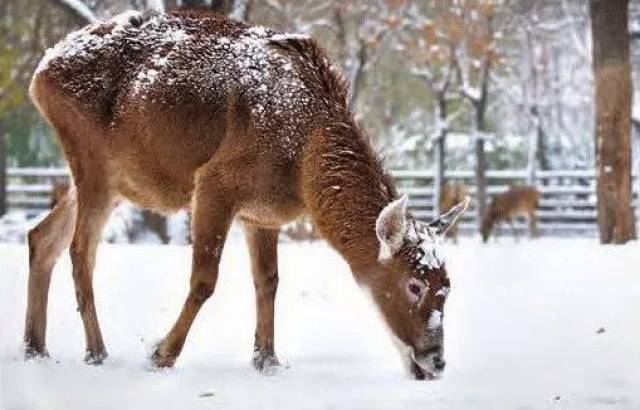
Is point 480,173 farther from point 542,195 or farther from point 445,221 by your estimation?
point 445,221

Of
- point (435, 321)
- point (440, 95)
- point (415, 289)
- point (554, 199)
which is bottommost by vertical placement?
point (554, 199)

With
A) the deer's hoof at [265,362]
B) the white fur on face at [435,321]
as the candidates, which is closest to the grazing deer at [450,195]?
the deer's hoof at [265,362]

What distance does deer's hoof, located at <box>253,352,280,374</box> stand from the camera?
18.4ft

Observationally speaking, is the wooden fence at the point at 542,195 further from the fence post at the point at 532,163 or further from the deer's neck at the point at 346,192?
the deer's neck at the point at 346,192

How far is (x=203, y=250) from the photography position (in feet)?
18.5

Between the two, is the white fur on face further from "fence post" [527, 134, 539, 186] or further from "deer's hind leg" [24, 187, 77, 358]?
"fence post" [527, 134, 539, 186]

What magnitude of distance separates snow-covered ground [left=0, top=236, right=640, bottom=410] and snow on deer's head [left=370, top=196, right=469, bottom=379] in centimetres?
16

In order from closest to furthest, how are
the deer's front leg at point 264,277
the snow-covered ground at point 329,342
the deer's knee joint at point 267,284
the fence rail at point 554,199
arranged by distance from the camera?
the snow-covered ground at point 329,342 < the deer's front leg at point 264,277 < the deer's knee joint at point 267,284 < the fence rail at point 554,199

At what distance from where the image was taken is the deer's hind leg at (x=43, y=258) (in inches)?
234

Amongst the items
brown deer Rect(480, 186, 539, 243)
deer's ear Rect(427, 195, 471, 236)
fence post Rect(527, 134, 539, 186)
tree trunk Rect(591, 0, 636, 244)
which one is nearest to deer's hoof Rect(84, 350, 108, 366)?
deer's ear Rect(427, 195, 471, 236)

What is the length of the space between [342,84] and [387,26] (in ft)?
71.0

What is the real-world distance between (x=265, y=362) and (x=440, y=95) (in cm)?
2683

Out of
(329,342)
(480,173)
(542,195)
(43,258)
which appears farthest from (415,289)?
(542,195)

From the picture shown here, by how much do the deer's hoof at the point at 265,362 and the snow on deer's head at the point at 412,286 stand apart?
719 mm
